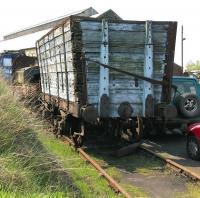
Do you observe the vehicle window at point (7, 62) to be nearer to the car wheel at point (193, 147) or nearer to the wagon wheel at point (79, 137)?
the wagon wheel at point (79, 137)

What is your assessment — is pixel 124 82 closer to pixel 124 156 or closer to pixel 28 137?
pixel 124 156

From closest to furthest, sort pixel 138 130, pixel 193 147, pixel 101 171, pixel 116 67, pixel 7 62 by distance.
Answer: pixel 101 171 < pixel 193 147 < pixel 116 67 < pixel 138 130 < pixel 7 62

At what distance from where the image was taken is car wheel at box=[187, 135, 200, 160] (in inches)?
424

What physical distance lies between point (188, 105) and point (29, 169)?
7324 millimetres

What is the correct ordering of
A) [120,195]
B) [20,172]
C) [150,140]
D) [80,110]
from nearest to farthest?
1. [20,172]
2. [120,195]
3. [80,110]
4. [150,140]

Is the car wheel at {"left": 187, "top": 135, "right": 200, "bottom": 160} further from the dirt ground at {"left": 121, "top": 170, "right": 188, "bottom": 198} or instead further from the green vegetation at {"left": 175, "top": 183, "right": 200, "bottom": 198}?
the green vegetation at {"left": 175, "top": 183, "right": 200, "bottom": 198}

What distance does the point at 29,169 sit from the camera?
696 centimetres

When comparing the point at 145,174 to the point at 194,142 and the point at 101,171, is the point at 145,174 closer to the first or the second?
the point at 101,171

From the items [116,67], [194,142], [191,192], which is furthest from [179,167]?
[116,67]

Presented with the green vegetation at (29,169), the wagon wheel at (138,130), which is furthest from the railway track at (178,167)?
the green vegetation at (29,169)

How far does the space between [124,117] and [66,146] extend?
2379 mm

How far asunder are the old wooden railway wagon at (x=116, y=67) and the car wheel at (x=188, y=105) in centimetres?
153

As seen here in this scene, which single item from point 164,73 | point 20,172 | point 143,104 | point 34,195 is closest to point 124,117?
point 143,104

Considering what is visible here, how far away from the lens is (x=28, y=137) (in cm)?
830
